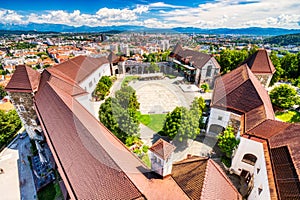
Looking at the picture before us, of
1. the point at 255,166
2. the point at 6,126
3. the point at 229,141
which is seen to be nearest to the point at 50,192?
the point at 6,126

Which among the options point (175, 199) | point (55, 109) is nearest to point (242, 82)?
point (175, 199)

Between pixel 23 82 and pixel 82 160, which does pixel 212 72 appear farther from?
pixel 23 82

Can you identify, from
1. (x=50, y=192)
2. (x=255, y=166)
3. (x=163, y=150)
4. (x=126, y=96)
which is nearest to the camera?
(x=163, y=150)

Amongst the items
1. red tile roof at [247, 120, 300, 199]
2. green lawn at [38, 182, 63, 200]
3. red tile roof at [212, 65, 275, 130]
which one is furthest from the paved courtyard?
green lawn at [38, 182, 63, 200]

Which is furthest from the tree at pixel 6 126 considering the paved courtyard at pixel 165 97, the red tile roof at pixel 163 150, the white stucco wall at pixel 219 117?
the white stucco wall at pixel 219 117

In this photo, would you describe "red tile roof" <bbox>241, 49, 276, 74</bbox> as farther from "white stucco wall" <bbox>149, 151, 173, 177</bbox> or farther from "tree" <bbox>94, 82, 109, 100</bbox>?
"tree" <bbox>94, 82, 109, 100</bbox>

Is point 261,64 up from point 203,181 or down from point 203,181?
up

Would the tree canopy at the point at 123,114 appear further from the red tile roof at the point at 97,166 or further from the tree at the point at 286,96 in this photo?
the tree at the point at 286,96
